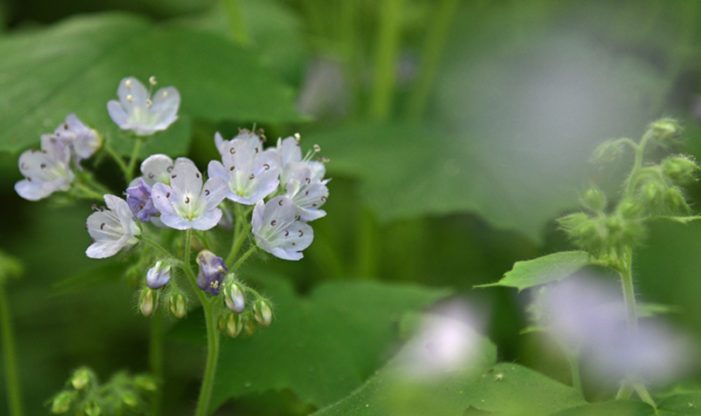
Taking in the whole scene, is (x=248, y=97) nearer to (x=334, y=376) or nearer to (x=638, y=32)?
(x=334, y=376)

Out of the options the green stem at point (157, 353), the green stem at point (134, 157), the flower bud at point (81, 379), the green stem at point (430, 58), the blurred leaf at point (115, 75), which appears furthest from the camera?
the green stem at point (430, 58)

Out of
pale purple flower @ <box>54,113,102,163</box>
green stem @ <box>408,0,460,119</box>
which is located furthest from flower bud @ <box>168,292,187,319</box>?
green stem @ <box>408,0,460,119</box>

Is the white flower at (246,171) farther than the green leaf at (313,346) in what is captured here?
No

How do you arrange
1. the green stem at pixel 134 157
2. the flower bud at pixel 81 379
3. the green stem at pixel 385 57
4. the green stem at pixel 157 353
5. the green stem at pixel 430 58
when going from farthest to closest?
the green stem at pixel 430 58 → the green stem at pixel 385 57 → the green stem at pixel 157 353 → the green stem at pixel 134 157 → the flower bud at pixel 81 379

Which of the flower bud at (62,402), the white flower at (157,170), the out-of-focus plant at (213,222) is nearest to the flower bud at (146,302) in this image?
the out-of-focus plant at (213,222)

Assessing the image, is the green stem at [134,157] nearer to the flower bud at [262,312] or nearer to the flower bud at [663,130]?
the flower bud at [262,312]

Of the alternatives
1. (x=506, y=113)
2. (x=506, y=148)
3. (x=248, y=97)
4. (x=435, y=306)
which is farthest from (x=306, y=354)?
(x=506, y=113)
